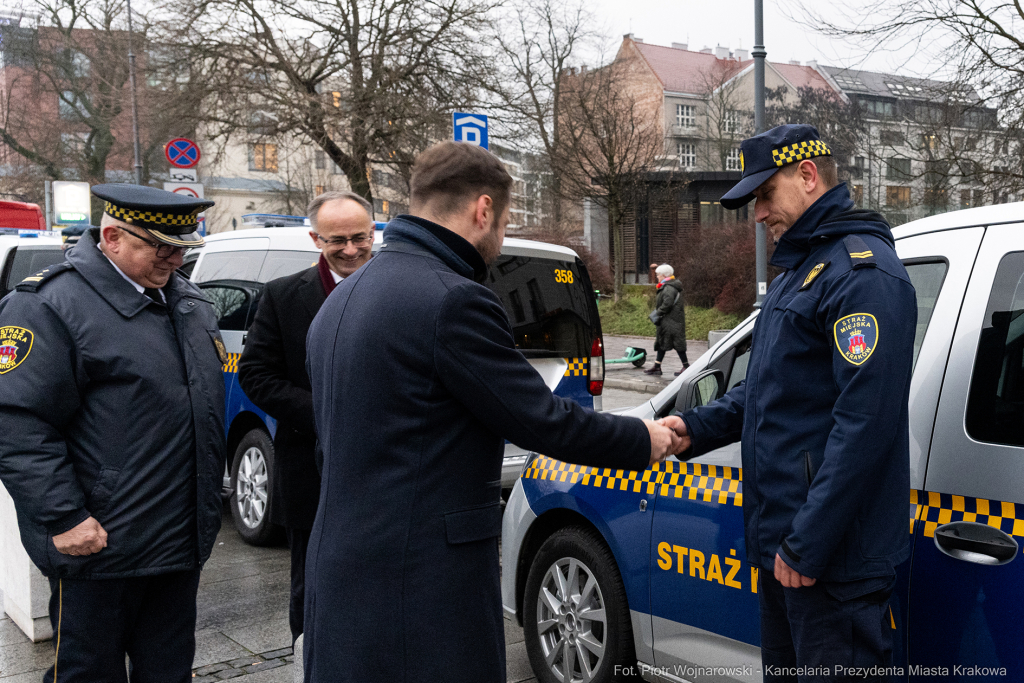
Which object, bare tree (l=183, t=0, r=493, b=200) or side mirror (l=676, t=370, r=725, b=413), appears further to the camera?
bare tree (l=183, t=0, r=493, b=200)

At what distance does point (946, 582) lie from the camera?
2.34m

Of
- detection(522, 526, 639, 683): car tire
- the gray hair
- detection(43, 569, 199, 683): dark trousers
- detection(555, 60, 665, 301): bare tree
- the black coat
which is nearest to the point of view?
detection(43, 569, 199, 683): dark trousers

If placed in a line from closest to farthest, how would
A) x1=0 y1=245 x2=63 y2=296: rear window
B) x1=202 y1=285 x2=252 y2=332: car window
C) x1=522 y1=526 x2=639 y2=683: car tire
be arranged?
x1=522 y1=526 x2=639 y2=683: car tire, x1=202 y1=285 x2=252 y2=332: car window, x1=0 y1=245 x2=63 y2=296: rear window

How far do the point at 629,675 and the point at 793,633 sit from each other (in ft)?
4.15

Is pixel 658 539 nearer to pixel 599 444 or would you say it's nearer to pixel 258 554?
pixel 599 444

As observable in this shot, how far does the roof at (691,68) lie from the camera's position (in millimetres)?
58219

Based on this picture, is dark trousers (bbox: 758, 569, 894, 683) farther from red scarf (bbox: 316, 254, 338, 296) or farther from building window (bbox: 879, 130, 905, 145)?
building window (bbox: 879, 130, 905, 145)

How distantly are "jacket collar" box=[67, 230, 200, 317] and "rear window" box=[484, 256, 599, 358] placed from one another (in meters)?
3.45

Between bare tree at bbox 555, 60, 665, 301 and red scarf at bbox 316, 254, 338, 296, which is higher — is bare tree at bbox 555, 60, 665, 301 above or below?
above

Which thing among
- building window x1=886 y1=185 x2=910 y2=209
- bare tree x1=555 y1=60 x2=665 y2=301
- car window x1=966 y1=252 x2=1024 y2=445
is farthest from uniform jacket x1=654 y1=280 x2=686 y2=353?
car window x1=966 y1=252 x2=1024 y2=445

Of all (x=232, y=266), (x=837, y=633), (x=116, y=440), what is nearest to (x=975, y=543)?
(x=837, y=633)

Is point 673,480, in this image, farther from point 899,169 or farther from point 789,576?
point 899,169

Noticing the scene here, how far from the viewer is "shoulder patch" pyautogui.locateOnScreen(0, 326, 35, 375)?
2711mm

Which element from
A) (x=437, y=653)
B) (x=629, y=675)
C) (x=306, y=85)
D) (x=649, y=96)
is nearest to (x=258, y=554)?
(x=629, y=675)
